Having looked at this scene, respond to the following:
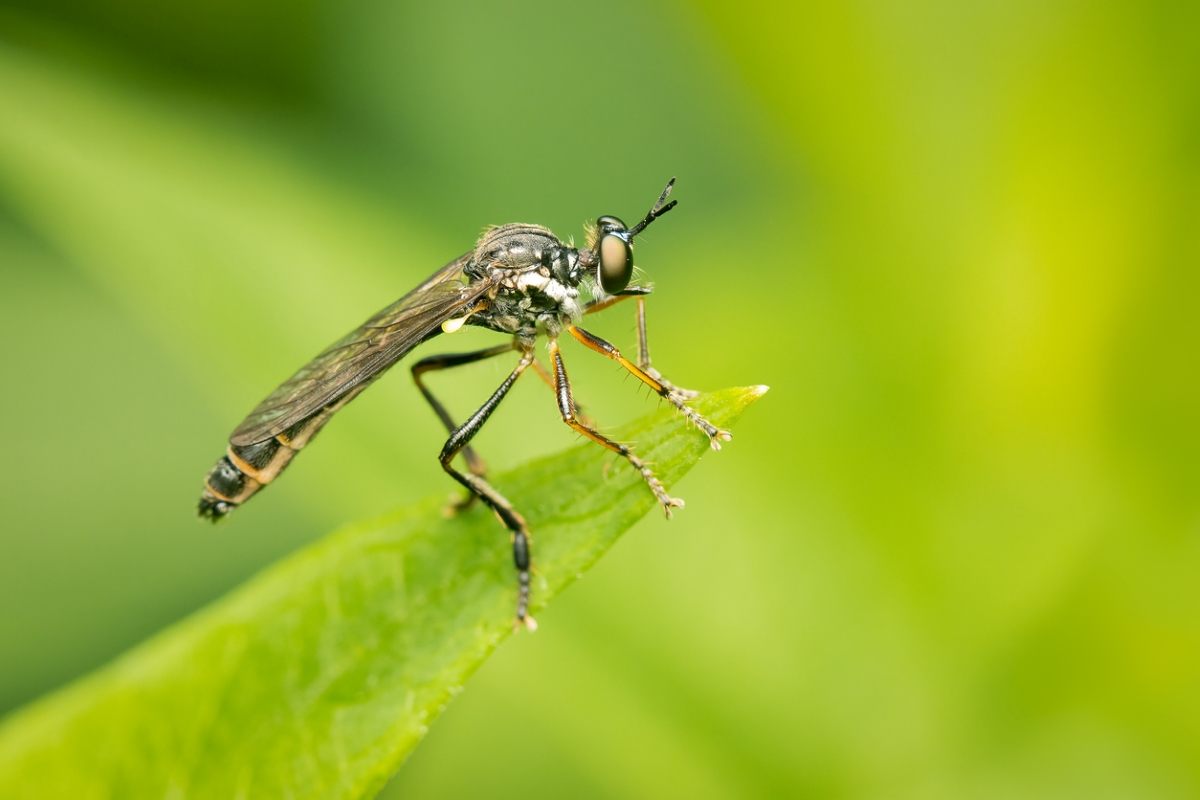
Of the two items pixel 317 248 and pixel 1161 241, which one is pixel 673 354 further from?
pixel 1161 241

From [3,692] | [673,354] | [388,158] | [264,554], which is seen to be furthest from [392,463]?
[388,158]

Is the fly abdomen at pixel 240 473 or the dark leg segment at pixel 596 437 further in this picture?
the fly abdomen at pixel 240 473

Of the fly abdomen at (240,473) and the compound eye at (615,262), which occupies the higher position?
the fly abdomen at (240,473)

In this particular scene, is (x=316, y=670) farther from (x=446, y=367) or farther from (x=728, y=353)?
(x=728, y=353)

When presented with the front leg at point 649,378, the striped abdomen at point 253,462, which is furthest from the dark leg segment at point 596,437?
the striped abdomen at point 253,462

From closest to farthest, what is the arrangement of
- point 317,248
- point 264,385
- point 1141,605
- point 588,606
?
point 1141,605
point 588,606
point 264,385
point 317,248

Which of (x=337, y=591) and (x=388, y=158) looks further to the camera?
(x=388, y=158)

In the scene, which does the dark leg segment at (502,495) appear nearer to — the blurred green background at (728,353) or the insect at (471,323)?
the insect at (471,323)
